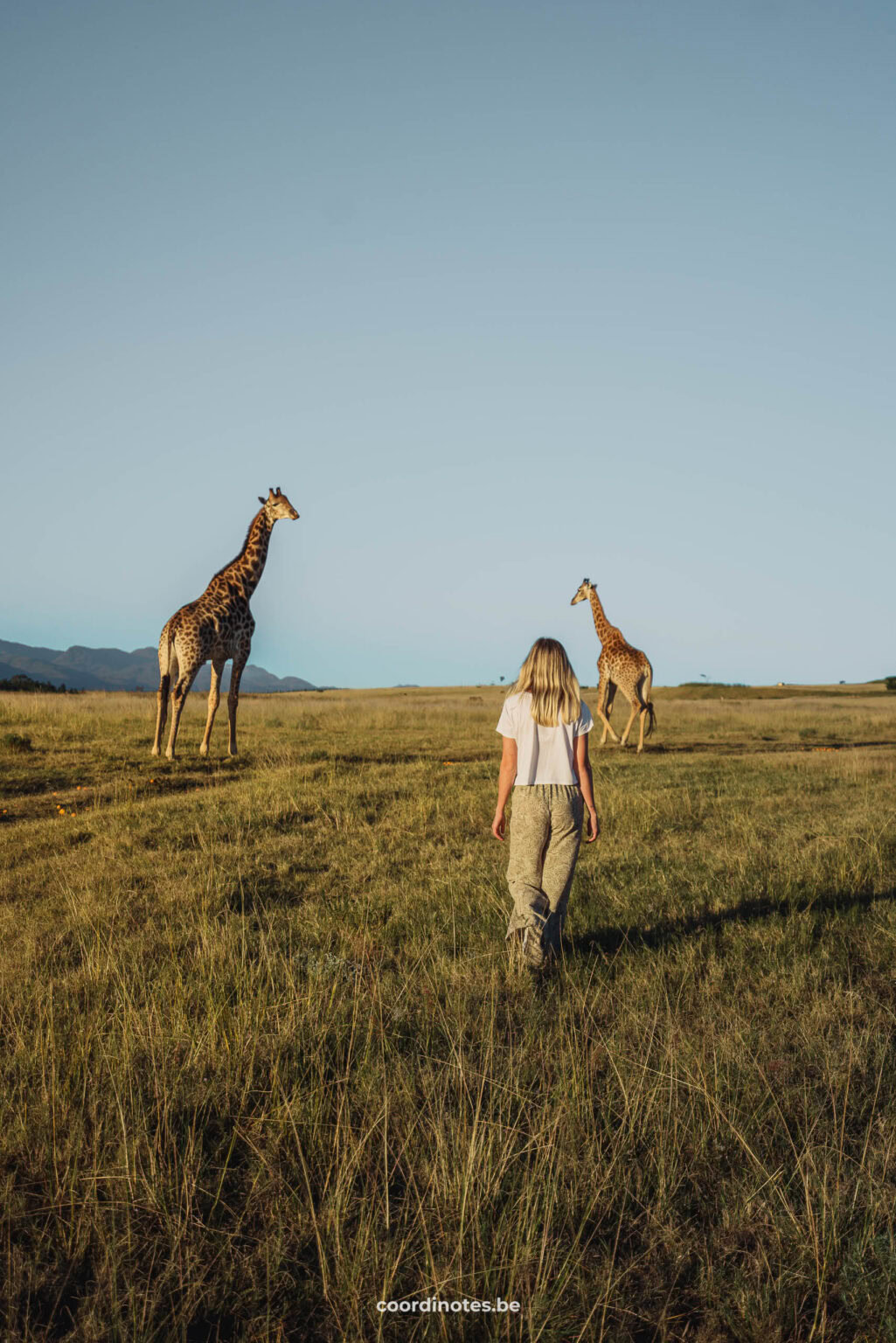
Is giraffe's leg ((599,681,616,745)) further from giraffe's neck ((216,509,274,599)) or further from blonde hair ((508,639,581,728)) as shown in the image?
blonde hair ((508,639,581,728))

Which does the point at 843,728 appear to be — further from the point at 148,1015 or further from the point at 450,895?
the point at 148,1015

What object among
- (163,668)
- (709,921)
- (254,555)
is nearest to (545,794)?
(709,921)

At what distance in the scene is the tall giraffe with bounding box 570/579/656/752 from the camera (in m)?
20.1

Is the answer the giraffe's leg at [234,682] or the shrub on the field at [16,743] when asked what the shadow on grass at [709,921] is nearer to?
the giraffe's leg at [234,682]

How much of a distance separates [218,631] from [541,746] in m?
11.7

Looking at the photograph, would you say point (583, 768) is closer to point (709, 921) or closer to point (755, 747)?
point (709, 921)

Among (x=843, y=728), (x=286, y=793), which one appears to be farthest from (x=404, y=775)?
(x=843, y=728)

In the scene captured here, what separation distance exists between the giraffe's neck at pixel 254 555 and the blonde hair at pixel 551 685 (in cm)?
1257

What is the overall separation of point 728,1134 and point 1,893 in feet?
20.7

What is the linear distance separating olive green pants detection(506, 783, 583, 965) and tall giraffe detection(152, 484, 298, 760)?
33.0 feet

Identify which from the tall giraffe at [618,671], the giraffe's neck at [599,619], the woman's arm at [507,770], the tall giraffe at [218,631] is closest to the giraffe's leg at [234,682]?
the tall giraffe at [218,631]

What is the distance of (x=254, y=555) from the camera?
1717 cm

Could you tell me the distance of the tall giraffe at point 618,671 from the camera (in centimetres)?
2009

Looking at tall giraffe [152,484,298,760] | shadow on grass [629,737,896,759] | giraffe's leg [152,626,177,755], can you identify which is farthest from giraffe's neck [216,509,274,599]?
shadow on grass [629,737,896,759]
